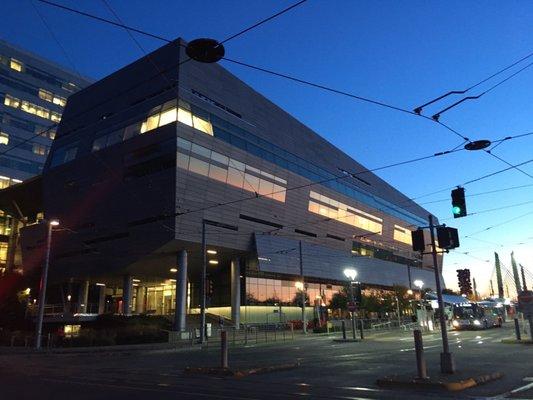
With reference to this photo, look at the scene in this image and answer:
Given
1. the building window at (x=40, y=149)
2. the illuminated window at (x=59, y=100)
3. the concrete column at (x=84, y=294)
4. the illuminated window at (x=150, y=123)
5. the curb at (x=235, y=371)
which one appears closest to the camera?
the curb at (x=235, y=371)

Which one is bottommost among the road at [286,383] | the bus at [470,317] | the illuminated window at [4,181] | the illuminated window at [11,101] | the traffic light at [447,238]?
the road at [286,383]

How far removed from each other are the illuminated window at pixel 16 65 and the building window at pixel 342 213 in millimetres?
A: 66993

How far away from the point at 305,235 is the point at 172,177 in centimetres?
2369

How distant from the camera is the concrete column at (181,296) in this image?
4600cm

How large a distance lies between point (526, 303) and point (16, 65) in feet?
324

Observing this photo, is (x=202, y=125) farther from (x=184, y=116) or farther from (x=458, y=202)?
(x=458, y=202)

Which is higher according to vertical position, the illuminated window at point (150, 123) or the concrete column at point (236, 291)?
the illuminated window at point (150, 123)

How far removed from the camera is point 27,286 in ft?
201

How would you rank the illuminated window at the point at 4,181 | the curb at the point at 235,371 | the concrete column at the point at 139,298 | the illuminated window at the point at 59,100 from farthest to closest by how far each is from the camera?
the illuminated window at the point at 59,100 < the illuminated window at the point at 4,181 < the concrete column at the point at 139,298 < the curb at the point at 235,371

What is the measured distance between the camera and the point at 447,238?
14.6 meters

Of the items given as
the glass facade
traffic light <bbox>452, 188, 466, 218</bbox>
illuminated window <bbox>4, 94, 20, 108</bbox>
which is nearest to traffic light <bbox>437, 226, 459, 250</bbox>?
traffic light <bbox>452, 188, 466, 218</bbox>

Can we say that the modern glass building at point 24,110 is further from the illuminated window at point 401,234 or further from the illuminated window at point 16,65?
the illuminated window at point 401,234

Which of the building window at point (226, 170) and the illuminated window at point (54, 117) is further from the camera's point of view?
the illuminated window at point (54, 117)

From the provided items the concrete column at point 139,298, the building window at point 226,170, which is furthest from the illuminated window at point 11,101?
the building window at point 226,170
